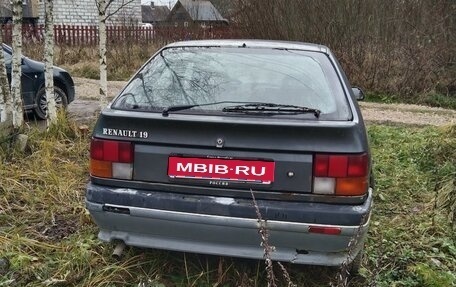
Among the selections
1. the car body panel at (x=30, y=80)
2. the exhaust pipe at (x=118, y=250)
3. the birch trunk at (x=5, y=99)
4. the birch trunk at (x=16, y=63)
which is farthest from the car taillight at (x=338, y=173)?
the car body panel at (x=30, y=80)

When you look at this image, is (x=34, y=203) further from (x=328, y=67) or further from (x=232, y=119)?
(x=328, y=67)

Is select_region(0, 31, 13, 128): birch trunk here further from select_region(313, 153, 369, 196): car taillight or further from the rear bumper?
select_region(313, 153, 369, 196): car taillight

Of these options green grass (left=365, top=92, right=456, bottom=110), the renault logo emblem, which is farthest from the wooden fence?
the renault logo emblem

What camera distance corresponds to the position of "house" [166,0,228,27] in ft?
60.0

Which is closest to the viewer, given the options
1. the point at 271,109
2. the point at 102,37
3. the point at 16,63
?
the point at 271,109

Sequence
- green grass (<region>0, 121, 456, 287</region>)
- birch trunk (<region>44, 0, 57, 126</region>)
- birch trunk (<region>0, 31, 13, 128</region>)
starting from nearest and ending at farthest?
green grass (<region>0, 121, 456, 287</region>), birch trunk (<region>0, 31, 13, 128</region>), birch trunk (<region>44, 0, 57, 126</region>)

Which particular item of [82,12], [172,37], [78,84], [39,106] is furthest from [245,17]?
[82,12]

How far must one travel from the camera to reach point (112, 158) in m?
2.91

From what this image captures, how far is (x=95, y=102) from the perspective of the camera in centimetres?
1144

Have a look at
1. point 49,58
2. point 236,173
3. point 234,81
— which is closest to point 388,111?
point 49,58

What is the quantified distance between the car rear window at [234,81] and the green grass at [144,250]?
1012 millimetres

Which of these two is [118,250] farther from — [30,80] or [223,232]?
[30,80]

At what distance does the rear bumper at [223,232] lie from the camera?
269 cm

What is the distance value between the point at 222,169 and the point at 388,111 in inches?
362
